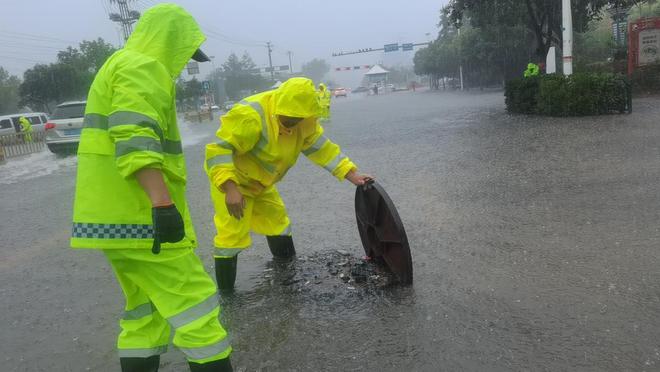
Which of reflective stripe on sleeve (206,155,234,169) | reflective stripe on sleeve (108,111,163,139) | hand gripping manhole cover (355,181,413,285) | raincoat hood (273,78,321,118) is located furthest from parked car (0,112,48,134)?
reflective stripe on sleeve (108,111,163,139)

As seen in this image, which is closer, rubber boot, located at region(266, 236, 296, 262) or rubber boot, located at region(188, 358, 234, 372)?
rubber boot, located at region(188, 358, 234, 372)

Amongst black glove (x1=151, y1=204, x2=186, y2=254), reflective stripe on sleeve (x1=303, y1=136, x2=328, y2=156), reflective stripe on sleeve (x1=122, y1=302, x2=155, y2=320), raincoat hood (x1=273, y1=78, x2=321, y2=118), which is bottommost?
reflective stripe on sleeve (x1=122, y1=302, x2=155, y2=320)

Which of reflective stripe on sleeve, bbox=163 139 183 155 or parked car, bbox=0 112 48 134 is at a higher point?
parked car, bbox=0 112 48 134

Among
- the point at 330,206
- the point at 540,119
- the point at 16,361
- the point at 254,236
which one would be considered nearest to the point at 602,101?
the point at 540,119

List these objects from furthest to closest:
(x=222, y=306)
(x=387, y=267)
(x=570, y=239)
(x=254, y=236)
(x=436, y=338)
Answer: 1. (x=254, y=236)
2. (x=570, y=239)
3. (x=387, y=267)
4. (x=222, y=306)
5. (x=436, y=338)

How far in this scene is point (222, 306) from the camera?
3646 mm

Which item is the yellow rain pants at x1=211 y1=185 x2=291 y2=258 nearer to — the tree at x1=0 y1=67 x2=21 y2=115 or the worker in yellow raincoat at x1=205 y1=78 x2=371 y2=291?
the worker in yellow raincoat at x1=205 y1=78 x2=371 y2=291

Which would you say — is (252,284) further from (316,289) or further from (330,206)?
(330,206)

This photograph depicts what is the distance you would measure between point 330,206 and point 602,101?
8977mm

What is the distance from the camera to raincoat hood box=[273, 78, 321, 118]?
10.4ft

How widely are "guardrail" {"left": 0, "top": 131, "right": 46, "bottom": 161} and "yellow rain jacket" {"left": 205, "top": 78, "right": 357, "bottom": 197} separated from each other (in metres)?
18.2

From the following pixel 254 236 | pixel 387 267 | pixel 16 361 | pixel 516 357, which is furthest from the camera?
pixel 254 236

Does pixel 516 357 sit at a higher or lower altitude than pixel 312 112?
lower

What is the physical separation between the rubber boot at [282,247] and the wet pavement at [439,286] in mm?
110
